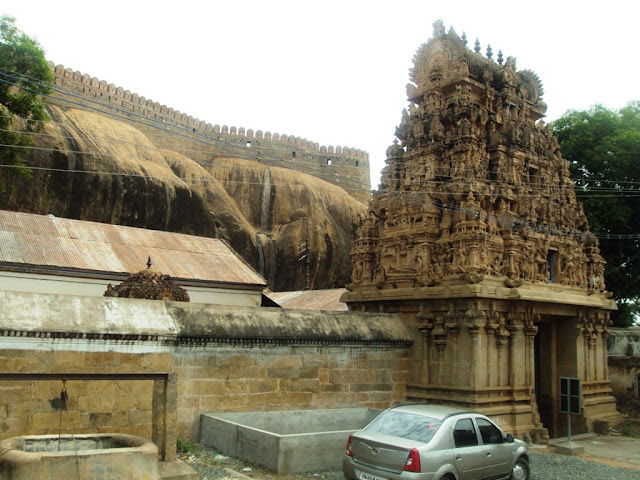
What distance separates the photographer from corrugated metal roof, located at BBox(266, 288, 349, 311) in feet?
71.9

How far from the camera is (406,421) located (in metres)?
8.88

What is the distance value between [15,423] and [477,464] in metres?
6.94

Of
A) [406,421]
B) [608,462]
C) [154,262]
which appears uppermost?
[154,262]

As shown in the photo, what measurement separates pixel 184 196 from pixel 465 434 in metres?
26.6

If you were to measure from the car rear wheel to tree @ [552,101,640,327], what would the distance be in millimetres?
15253

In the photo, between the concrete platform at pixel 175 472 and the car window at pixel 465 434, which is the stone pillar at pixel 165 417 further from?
the car window at pixel 465 434

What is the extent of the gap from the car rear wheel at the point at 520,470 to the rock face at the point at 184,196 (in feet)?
76.1

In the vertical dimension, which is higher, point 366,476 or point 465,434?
point 465,434

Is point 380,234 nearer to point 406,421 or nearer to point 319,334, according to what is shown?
point 319,334

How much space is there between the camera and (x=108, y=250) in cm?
2030

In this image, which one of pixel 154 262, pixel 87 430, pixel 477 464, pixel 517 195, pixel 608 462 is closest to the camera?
pixel 477 464

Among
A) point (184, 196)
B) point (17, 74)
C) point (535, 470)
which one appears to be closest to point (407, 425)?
point (535, 470)

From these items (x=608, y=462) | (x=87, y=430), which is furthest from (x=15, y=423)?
(x=608, y=462)

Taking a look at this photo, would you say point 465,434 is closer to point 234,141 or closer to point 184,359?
point 184,359
